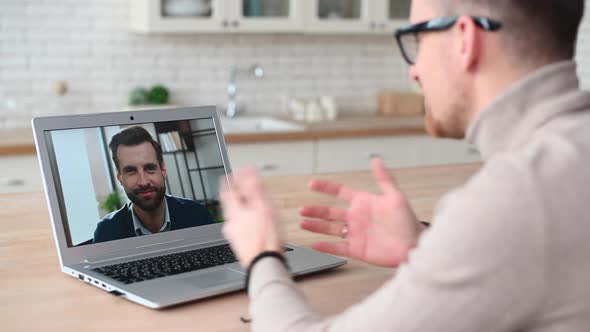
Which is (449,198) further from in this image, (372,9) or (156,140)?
(372,9)

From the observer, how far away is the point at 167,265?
5.40ft

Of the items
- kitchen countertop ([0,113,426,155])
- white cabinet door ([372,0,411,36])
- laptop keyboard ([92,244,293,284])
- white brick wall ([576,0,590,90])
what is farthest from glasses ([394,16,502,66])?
white brick wall ([576,0,590,90])

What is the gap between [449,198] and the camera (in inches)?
42.6

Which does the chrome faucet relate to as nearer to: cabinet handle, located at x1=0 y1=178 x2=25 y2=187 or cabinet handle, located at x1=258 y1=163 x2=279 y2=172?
cabinet handle, located at x1=258 y1=163 x2=279 y2=172

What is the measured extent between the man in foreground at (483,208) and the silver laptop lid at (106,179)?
41 centimetres

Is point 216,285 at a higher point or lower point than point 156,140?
lower

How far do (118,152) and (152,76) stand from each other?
3.04m

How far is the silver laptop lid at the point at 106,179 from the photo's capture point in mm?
1673

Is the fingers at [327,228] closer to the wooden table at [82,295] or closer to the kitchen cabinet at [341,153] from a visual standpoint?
the wooden table at [82,295]

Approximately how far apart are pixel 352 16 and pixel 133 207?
3.32 meters

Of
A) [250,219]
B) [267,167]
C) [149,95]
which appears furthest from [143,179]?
[149,95]

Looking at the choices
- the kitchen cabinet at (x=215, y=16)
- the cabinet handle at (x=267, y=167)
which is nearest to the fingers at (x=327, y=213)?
the cabinet handle at (x=267, y=167)

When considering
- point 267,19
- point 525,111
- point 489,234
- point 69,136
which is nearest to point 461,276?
point 489,234

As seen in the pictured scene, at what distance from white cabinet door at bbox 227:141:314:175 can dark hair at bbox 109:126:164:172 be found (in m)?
2.36
